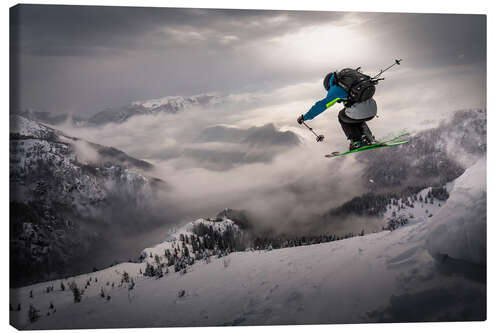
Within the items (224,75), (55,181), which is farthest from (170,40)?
(55,181)

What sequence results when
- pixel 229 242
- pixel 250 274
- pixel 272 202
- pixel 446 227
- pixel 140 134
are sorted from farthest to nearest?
pixel 272 202
pixel 229 242
pixel 140 134
pixel 250 274
pixel 446 227

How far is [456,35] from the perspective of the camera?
18.8ft

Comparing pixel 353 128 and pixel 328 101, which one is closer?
pixel 328 101

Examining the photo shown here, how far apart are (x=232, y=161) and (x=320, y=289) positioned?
3137mm

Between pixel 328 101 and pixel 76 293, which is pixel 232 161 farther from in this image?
pixel 76 293

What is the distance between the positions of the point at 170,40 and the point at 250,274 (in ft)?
13.7

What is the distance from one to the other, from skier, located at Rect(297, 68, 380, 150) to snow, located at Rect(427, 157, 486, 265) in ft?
6.57

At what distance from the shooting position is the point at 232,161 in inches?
276

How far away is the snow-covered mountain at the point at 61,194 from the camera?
4.79 m

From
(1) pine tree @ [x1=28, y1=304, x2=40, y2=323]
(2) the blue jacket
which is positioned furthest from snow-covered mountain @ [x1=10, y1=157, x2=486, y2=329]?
(2) the blue jacket

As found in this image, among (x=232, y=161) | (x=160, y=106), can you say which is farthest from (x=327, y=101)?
(x=160, y=106)

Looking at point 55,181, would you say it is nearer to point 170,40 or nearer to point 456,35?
point 170,40

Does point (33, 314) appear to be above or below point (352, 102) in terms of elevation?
below

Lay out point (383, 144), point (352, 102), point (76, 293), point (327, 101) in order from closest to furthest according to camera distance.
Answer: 1. point (327, 101)
2. point (352, 102)
3. point (383, 144)
4. point (76, 293)
